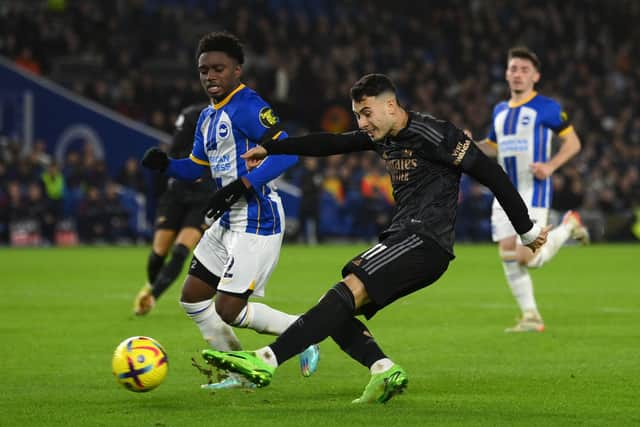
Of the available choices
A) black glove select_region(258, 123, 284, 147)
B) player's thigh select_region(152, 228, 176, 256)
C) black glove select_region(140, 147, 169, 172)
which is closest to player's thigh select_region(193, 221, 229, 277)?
black glove select_region(140, 147, 169, 172)

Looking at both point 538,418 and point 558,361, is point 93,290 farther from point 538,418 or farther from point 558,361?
point 538,418

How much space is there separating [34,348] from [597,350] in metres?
4.26

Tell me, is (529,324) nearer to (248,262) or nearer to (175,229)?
(175,229)

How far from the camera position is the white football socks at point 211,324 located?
7250 millimetres

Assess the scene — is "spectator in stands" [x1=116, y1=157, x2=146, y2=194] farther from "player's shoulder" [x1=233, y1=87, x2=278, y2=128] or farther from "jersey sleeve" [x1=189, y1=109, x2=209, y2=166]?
"player's shoulder" [x1=233, y1=87, x2=278, y2=128]

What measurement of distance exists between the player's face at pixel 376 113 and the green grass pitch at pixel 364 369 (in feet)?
4.86

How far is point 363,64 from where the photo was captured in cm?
3150

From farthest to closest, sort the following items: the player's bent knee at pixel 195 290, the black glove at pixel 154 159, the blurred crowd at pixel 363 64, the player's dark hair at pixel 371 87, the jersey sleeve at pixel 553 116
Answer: the blurred crowd at pixel 363 64
the jersey sleeve at pixel 553 116
the player's bent knee at pixel 195 290
the black glove at pixel 154 159
the player's dark hair at pixel 371 87

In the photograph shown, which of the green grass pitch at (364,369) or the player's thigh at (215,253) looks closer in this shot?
the green grass pitch at (364,369)

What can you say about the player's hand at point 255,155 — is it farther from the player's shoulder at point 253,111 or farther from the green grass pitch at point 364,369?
the green grass pitch at point 364,369

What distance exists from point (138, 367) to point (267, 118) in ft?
5.57

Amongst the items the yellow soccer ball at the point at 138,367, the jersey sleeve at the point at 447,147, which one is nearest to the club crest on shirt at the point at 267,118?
the jersey sleeve at the point at 447,147

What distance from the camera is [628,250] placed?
2380 centimetres

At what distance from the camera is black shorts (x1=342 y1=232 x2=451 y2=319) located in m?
6.09
